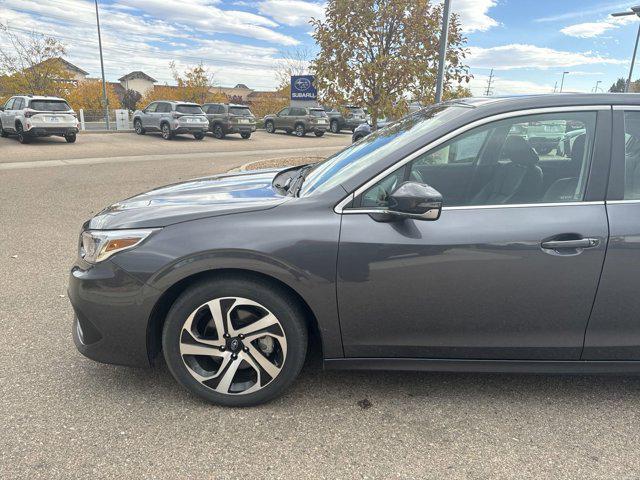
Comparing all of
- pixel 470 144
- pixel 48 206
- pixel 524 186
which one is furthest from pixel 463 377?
pixel 48 206

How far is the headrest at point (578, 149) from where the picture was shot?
2486mm

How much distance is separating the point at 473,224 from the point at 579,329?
0.79m

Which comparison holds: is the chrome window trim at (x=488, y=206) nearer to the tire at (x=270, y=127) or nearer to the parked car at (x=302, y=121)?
the parked car at (x=302, y=121)

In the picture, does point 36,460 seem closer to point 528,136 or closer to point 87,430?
point 87,430

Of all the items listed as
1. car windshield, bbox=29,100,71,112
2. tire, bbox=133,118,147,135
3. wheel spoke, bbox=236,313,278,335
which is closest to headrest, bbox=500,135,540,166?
Answer: wheel spoke, bbox=236,313,278,335

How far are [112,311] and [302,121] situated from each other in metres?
25.4

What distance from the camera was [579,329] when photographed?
245cm

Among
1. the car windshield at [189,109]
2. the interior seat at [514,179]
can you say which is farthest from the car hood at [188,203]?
the car windshield at [189,109]

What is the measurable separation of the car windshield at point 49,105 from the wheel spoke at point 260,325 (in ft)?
59.1

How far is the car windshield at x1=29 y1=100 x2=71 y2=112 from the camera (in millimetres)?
16812

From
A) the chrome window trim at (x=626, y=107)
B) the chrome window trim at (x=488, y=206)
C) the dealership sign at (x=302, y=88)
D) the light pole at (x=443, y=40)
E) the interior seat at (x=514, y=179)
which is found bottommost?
the chrome window trim at (x=488, y=206)

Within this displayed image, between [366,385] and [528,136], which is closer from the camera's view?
[528,136]

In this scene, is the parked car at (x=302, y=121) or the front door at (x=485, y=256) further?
the parked car at (x=302, y=121)

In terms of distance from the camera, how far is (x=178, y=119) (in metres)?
21.2
